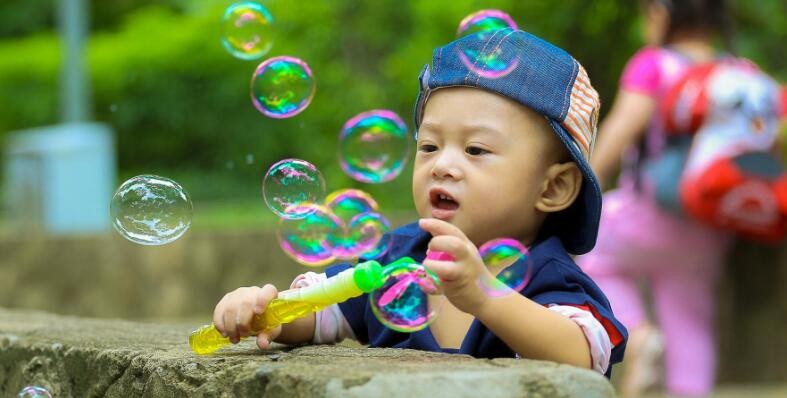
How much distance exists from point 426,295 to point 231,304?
1.12 feet

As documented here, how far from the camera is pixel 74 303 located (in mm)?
8250

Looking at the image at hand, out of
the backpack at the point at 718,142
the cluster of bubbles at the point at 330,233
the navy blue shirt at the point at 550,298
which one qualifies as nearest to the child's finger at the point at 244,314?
the navy blue shirt at the point at 550,298

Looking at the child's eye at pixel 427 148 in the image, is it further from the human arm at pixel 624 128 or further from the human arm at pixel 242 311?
the human arm at pixel 624 128

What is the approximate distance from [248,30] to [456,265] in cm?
174

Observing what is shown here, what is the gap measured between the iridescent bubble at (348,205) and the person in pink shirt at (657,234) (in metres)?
2.19

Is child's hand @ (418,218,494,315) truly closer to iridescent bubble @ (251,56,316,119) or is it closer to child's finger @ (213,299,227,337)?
child's finger @ (213,299,227,337)

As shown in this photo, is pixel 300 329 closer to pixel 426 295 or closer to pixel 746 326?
pixel 426 295

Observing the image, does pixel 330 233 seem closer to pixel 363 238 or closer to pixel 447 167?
pixel 363 238

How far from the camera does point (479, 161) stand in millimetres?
2652

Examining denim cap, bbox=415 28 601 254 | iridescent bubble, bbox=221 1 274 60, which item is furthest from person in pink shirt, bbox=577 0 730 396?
denim cap, bbox=415 28 601 254

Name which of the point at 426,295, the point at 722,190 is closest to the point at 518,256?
the point at 426,295

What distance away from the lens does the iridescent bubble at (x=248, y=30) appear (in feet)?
12.8

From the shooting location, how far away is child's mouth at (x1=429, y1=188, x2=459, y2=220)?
8.69ft

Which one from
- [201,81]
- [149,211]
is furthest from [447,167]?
[201,81]
